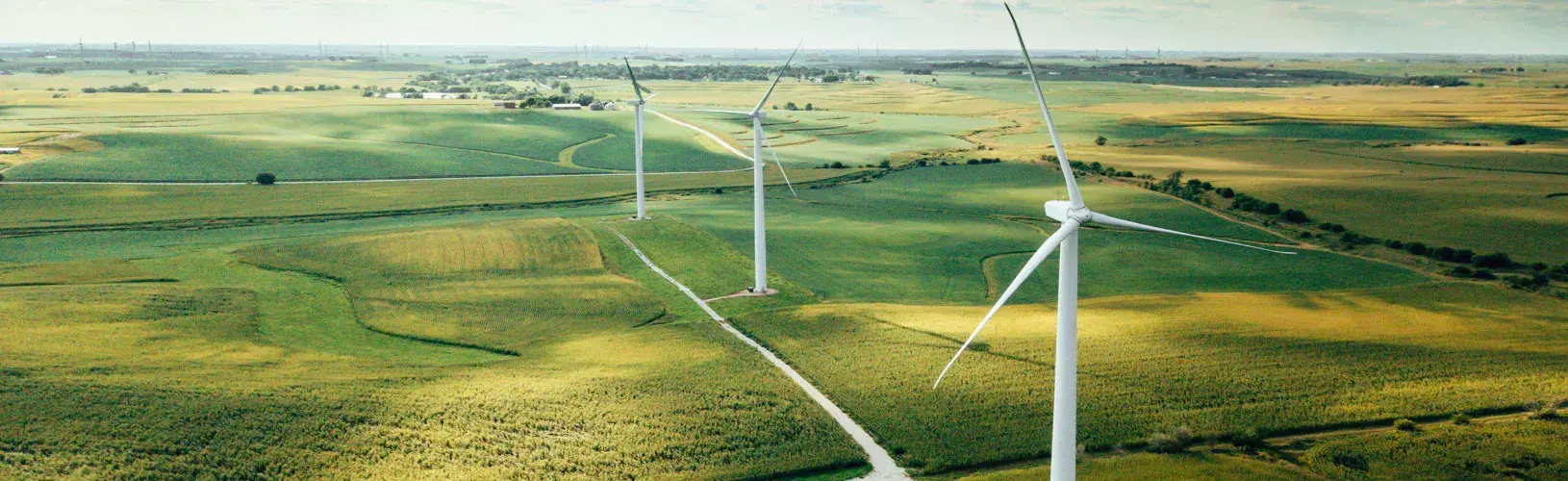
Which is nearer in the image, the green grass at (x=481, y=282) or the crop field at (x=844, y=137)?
the green grass at (x=481, y=282)

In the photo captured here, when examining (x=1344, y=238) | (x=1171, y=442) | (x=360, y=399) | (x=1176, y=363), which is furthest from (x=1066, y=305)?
(x=1344, y=238)

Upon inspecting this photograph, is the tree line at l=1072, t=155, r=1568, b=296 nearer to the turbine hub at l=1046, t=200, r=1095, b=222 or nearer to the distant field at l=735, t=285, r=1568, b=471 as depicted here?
the distant field at l=735, t=285, r=1568, b=471

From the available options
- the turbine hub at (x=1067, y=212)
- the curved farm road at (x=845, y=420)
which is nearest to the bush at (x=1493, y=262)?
the curved farm road at (x=845, y=420)

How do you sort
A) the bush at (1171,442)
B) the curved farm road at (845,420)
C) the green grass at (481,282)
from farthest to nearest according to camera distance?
the green grass at (481,282) → the bush at (1171,442) → the curved farm road at (845,420)

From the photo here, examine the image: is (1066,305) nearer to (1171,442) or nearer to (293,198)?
(1171,442)

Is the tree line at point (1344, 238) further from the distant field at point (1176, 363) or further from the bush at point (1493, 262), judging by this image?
the distant field at point (1176, 363)

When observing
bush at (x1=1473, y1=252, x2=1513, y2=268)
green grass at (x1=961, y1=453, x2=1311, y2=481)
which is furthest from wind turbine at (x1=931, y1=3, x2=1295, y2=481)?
bush at (x1=1473, y1=252, x2=1513, y2=268)

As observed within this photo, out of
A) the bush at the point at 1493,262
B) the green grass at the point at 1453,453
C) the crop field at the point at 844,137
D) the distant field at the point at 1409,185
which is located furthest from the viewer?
the crop field at the point at 844,137
